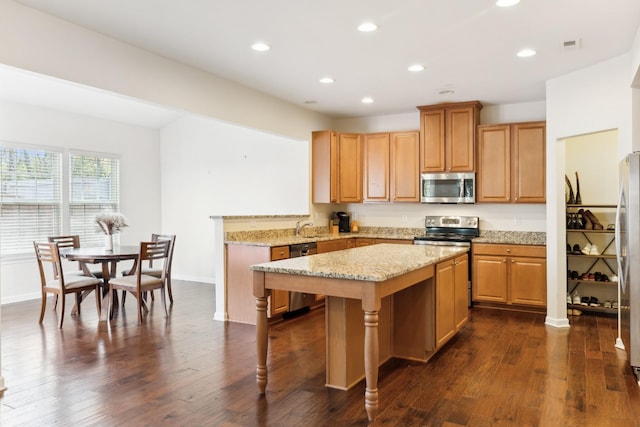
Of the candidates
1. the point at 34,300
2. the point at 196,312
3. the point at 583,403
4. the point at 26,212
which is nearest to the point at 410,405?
the point at 583,403

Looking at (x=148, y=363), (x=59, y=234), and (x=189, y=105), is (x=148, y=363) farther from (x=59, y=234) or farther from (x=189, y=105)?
(x=59, y=234)

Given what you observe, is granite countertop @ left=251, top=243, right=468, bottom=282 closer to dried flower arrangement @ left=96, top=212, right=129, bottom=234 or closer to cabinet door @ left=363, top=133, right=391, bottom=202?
cabinet door @ left=363, top=133, right=391, bottom=202

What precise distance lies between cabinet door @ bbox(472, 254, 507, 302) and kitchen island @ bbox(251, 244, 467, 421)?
1654 millimetres

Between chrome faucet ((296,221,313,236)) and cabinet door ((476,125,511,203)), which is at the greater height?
cabinet door ((476,125,511,203))

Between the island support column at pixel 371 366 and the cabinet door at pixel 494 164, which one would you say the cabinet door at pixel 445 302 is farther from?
the cabinet door at pixel 494 164

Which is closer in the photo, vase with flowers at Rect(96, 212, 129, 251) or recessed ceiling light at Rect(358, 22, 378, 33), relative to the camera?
recessed ceiling light at Rect(358, 22, 378, 33)

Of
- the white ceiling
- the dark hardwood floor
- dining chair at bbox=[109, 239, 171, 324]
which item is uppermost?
the white ceiling

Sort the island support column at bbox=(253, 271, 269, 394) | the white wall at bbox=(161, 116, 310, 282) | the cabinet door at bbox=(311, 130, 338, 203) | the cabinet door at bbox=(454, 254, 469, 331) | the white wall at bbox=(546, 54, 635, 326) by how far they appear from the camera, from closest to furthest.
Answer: the island support column at bbox=(253, 271, 269, 394)
the white wall at bbox=(546, 54, 635, 326)
the cabinet door at bbox=(454, 254, 469, 331)
the cabinet door at bbox=(311, 130, 338, 203)
the white wall at bbox=(161, 116, 310, 282)

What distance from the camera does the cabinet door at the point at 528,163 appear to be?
5.52 meters

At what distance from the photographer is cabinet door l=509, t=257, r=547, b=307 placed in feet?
17.4

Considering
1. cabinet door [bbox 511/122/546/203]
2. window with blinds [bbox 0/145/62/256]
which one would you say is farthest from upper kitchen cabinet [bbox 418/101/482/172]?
window with blinds [bbox 0/145/62/256]

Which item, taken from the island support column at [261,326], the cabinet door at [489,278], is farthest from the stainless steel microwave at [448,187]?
the island support column at [261,326]

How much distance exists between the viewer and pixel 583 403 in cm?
285

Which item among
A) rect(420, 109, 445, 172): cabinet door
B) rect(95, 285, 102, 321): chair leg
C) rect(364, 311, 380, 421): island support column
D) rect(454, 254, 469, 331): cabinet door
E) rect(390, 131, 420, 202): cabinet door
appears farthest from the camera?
rect(390, 131, 420, 202): cabinet door
